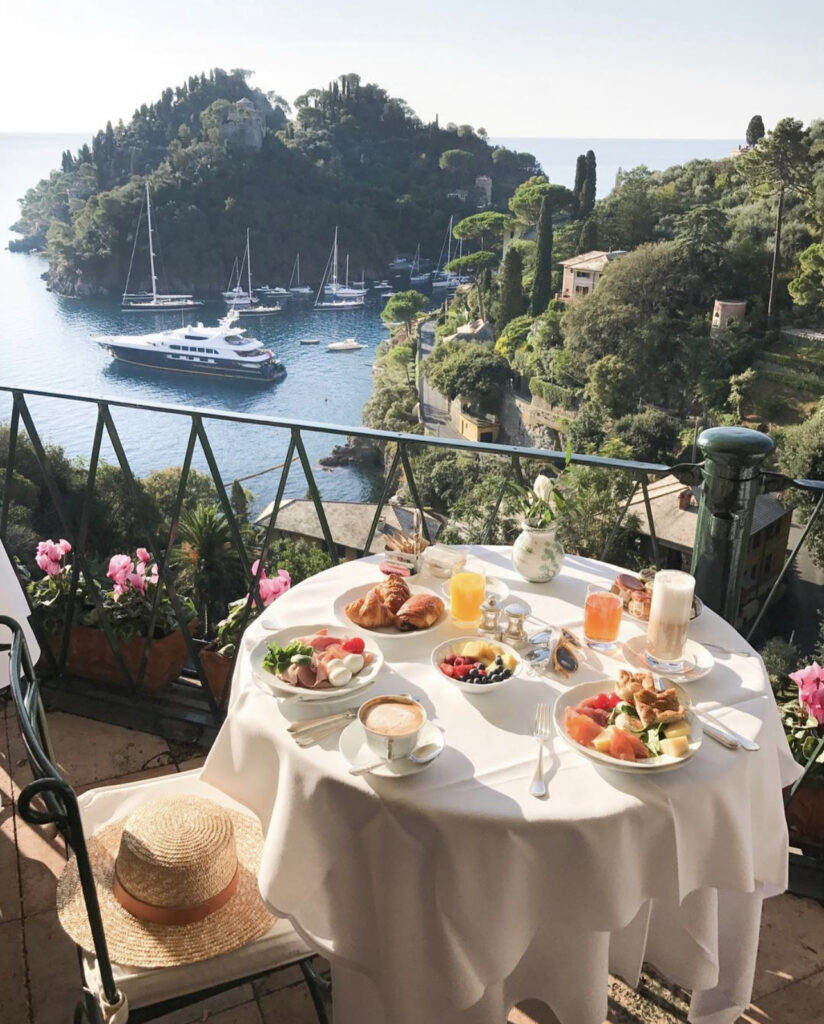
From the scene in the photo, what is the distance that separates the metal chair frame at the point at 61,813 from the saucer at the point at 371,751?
29 centimetres

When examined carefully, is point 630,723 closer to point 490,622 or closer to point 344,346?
point 490,622

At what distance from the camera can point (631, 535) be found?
2433cm

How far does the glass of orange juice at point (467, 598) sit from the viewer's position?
1.19m

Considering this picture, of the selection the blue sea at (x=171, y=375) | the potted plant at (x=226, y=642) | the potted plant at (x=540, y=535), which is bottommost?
the blue sea at (x=171, y=375)

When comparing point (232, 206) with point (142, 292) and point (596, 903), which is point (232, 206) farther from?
point (596, 903)

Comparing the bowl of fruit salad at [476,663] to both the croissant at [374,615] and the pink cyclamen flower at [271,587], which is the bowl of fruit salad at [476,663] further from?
the pink cyclamen flower at [271,587]

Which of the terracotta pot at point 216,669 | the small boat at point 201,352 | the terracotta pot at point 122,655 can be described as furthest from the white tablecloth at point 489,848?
the small boat at point 201,352

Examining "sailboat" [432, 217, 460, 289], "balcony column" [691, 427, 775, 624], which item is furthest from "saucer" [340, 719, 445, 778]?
"sailboat" [432, 217, 460, 289]

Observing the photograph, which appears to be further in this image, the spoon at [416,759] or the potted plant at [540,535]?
the potted plant at [540,535]

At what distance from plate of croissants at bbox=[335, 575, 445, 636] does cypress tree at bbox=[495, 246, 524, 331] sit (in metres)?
39.6

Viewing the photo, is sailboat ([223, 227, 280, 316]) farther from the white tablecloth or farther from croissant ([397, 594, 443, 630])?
the white tablecloth

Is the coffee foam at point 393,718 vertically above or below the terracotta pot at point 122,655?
above

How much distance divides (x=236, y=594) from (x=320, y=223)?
3522cm

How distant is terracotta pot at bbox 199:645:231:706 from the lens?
1989 millimetres
